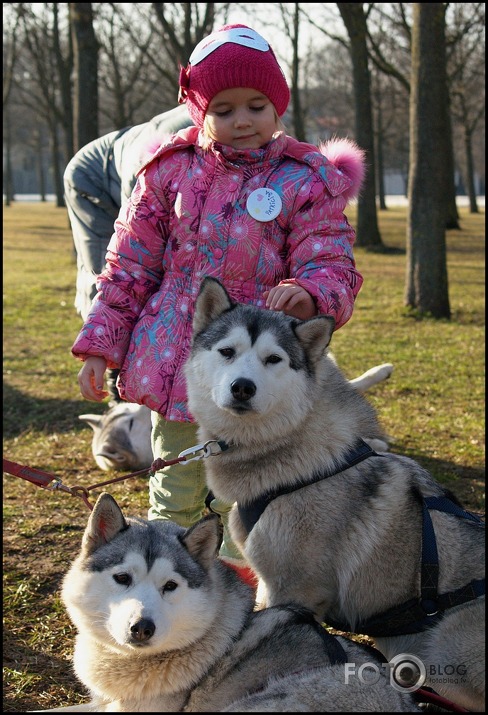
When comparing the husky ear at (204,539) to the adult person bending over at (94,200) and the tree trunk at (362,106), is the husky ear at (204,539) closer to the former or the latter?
the adult person bending over at (94,200)

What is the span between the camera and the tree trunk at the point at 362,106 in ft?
56.1

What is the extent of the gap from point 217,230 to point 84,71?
12.9 meters

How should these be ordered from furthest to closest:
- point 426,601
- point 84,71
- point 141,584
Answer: point 84,71
point 426,601
point 141,584

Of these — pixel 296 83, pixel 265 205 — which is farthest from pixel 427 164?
pixel 296 83

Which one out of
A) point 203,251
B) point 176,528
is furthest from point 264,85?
point 176,528

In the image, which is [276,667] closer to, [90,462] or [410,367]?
[90,462]

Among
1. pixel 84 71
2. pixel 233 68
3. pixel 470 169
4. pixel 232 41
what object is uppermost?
pixel 470 169

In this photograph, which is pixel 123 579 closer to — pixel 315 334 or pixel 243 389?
pixel 243 389

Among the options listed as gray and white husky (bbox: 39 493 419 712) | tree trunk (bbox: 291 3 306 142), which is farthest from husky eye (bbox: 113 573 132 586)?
tree trunk (bbox: 291 3 306 142)

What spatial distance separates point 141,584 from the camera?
2568 mm

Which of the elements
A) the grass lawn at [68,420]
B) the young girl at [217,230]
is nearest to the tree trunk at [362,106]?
the grass lawn at [68,420]

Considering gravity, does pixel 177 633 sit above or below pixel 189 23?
below

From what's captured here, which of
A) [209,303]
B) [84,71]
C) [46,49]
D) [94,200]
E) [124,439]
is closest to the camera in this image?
[209,303]

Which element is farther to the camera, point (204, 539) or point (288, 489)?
point (288, 489)
